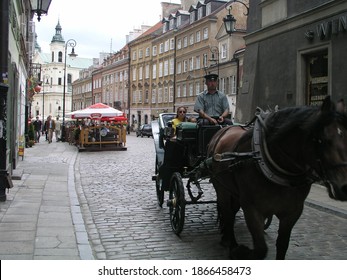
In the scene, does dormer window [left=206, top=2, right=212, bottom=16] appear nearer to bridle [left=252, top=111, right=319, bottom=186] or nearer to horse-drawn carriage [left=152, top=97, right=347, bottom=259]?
horse-drawn carriage [left=152, top=97, right=347, bottom=259]

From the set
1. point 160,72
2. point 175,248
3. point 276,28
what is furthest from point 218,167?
point 160,72

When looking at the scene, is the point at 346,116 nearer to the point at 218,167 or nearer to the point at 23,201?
the point at 218,167

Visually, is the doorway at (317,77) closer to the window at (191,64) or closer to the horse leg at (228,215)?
the horse leg at (228,215)

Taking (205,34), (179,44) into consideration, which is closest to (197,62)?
(205,34)

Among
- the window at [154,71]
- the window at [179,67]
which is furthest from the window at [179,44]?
the window at [154,71]

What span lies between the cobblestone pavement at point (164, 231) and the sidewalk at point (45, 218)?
222 millimetres

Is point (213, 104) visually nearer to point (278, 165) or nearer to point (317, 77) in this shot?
point (278, 165)

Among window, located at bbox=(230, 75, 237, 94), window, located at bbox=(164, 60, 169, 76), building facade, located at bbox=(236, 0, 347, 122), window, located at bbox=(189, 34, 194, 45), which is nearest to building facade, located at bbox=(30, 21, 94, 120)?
window, located at bbox=(164, 60, 169, 76)

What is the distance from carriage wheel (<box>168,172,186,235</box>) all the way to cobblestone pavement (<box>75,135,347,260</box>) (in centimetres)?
17

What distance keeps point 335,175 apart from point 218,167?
1.86 meters

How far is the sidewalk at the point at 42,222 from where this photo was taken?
5.42 metres

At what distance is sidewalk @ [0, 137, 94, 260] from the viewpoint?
17.8 ft

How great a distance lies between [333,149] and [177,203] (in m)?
3.32

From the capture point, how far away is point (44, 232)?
635cm
